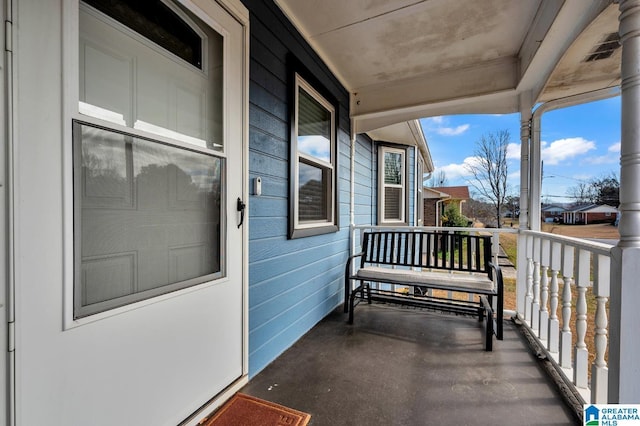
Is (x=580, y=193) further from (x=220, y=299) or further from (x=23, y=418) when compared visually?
(x=23, y=418)

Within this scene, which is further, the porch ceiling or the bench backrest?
the bench backrest

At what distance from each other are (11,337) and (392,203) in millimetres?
4899

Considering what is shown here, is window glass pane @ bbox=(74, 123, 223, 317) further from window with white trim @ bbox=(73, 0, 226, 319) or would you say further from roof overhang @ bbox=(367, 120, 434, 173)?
roof overhang @ bbox=(367, 120, 434, 173)

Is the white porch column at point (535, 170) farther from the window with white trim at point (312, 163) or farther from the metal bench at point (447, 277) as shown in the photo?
the window with white trim at point (312, 163)

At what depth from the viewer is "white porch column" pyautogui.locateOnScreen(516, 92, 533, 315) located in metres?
2.72

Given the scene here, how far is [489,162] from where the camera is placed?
8.96 metres

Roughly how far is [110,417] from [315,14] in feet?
8.77

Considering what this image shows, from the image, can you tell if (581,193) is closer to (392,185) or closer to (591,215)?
(591,215)

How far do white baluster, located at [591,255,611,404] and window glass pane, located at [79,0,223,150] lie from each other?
2.08 m

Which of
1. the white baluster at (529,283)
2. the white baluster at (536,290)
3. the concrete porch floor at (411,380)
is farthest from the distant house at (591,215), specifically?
the concrete porch floor at (411,380)

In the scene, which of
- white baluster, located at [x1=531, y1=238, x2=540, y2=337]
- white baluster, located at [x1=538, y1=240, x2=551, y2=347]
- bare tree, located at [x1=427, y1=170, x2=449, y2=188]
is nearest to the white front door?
white baluster, located at [x1=538, y1=240, x2=551, y2=347]

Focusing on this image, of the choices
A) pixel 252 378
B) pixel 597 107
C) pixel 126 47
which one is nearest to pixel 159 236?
pixel 126 47

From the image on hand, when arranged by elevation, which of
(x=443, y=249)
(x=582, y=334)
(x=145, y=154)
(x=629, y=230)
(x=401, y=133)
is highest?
(x=401, y=133)

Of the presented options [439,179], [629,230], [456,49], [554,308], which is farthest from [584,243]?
[439,179]
